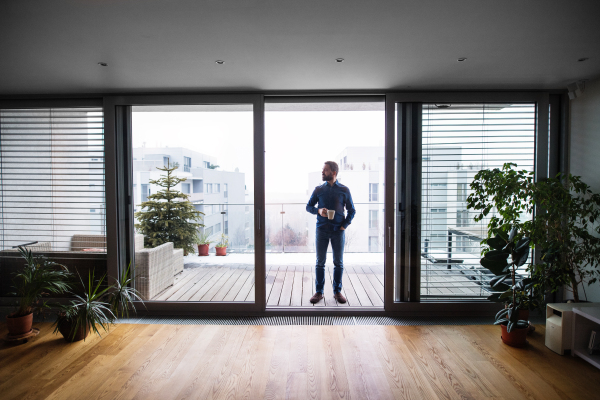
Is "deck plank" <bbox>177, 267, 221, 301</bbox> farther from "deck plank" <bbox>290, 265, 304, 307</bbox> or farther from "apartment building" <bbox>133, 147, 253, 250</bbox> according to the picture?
"deck plank" <bbox>290, 265, 304, 307</bbox>

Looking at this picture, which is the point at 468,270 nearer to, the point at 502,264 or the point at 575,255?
the point at 502,264

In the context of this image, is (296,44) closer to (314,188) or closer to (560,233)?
(314,188)

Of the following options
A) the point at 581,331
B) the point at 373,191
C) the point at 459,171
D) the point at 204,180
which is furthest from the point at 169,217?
the point at 581,331

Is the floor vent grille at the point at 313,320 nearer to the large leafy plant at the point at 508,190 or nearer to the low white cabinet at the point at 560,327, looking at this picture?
the low white cabinet at the point at 560,327

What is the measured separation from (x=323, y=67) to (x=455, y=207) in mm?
1943

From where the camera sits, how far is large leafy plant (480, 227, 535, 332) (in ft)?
9.12

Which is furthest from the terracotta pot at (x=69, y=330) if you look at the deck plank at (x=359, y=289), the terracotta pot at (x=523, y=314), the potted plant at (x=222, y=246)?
the terracotta pot at (x=523, y=314)

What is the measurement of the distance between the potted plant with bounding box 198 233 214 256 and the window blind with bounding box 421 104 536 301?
Result: 7.44 ft

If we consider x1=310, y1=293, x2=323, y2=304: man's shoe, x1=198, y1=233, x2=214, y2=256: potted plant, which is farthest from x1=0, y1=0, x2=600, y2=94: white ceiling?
x1=310, y1=293, x2=323, y2=304: man's shoe

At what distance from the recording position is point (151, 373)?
7.93 ft

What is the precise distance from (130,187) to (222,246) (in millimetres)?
1154

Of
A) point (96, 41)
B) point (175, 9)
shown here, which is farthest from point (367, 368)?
point (96, 41)

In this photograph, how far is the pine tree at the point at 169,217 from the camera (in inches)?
141

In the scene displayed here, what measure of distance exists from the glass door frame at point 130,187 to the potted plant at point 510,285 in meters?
2.15
